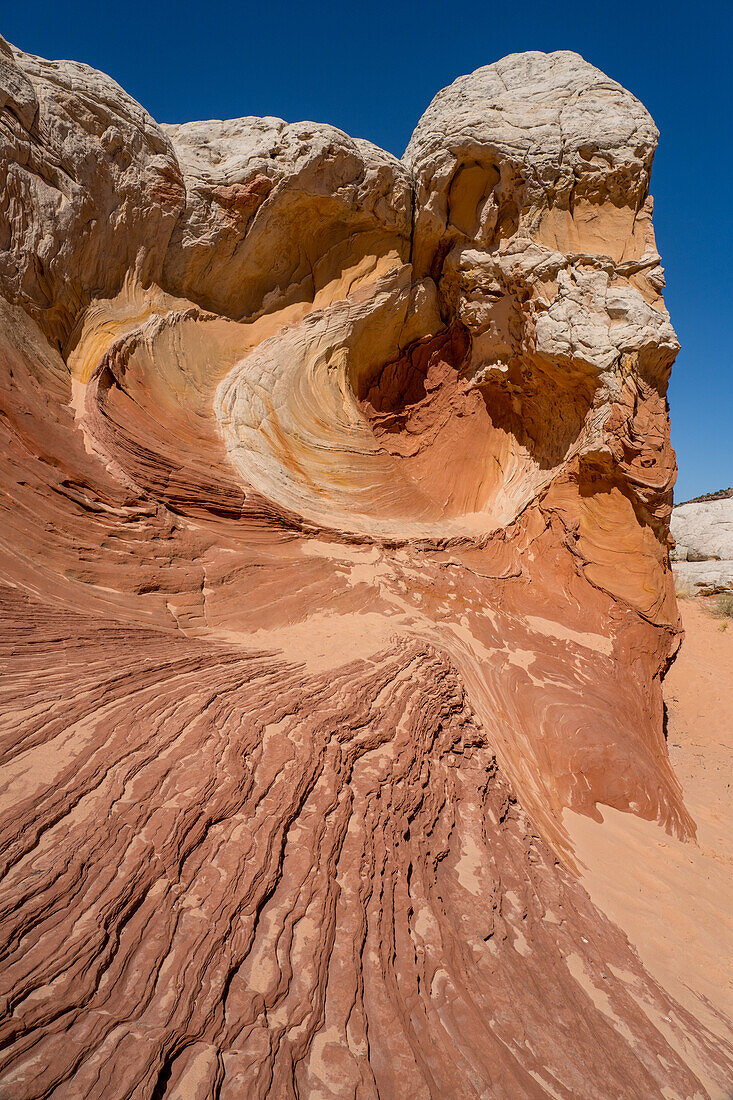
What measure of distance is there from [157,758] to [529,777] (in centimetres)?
372

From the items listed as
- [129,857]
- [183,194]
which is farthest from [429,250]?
[129,857]

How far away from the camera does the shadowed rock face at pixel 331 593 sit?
248cm

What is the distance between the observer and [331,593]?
23.0 ft

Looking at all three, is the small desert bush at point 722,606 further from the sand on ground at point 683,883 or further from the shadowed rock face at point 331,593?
the sand on ground at point 683,883

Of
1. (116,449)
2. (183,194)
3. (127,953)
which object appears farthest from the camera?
(183,194)

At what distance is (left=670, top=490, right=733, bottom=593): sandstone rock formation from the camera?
45.6ft

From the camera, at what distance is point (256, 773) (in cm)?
360

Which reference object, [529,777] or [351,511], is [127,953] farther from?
[351,511]

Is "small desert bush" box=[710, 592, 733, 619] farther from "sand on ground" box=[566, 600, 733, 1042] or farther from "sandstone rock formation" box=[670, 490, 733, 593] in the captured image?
"sand on ground" box=[566, 600, 733, 1042]

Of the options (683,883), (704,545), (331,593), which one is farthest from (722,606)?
(331,593)

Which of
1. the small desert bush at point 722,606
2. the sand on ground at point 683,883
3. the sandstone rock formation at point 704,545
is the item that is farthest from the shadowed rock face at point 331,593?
the sandstone rock formation at point 704,545

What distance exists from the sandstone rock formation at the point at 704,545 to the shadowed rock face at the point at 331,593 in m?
5.42

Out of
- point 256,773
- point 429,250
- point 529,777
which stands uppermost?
point 429,250

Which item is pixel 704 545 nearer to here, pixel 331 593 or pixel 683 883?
pixel 683 883
